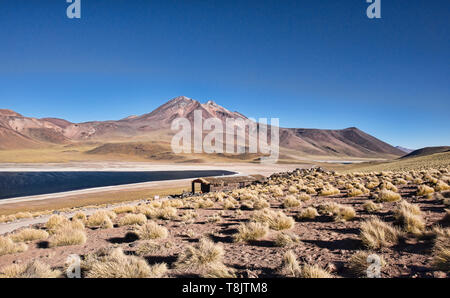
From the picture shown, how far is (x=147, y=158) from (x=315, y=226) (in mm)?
146832

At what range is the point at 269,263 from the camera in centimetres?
478

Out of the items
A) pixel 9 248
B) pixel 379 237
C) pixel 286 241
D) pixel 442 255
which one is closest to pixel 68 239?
pixel 9 248

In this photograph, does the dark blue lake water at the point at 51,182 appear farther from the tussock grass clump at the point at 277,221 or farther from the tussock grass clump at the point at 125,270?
the tussock grass clump at the point at 277,221

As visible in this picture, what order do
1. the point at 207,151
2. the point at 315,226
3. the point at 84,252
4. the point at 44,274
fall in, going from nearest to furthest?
1. the point at 44,274
2. the point at 84,252
3. the point at 315,226
4. the point at 207,151

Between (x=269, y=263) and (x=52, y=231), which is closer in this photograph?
(x=269, y=263)

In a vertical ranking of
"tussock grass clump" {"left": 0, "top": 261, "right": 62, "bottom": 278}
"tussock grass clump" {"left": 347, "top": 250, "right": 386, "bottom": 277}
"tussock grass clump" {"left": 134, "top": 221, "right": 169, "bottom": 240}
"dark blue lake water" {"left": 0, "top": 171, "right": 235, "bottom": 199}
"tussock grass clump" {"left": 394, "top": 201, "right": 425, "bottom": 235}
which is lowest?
"dark blue lake water" {"left": 0, "top": 171, "right": 235, "bottom": 199}

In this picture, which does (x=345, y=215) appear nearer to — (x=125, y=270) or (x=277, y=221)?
(x=277, y=221)

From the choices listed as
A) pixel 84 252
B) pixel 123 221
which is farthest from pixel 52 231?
pixel 84 252

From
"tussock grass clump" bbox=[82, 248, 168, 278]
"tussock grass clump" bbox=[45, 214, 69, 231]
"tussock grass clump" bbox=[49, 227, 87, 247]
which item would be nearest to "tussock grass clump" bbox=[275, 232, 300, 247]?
"tussock grass clump" bbox=[82, 248, 168, 278]

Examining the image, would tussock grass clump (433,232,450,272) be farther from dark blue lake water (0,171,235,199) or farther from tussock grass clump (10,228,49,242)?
dark blue lake water (0,171,235,199)

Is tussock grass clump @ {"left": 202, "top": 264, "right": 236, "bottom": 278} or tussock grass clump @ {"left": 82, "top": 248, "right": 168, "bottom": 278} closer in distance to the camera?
tussock grass clump @ {"left": 202, "top": 264, "right": 236, "bottom": 278}
